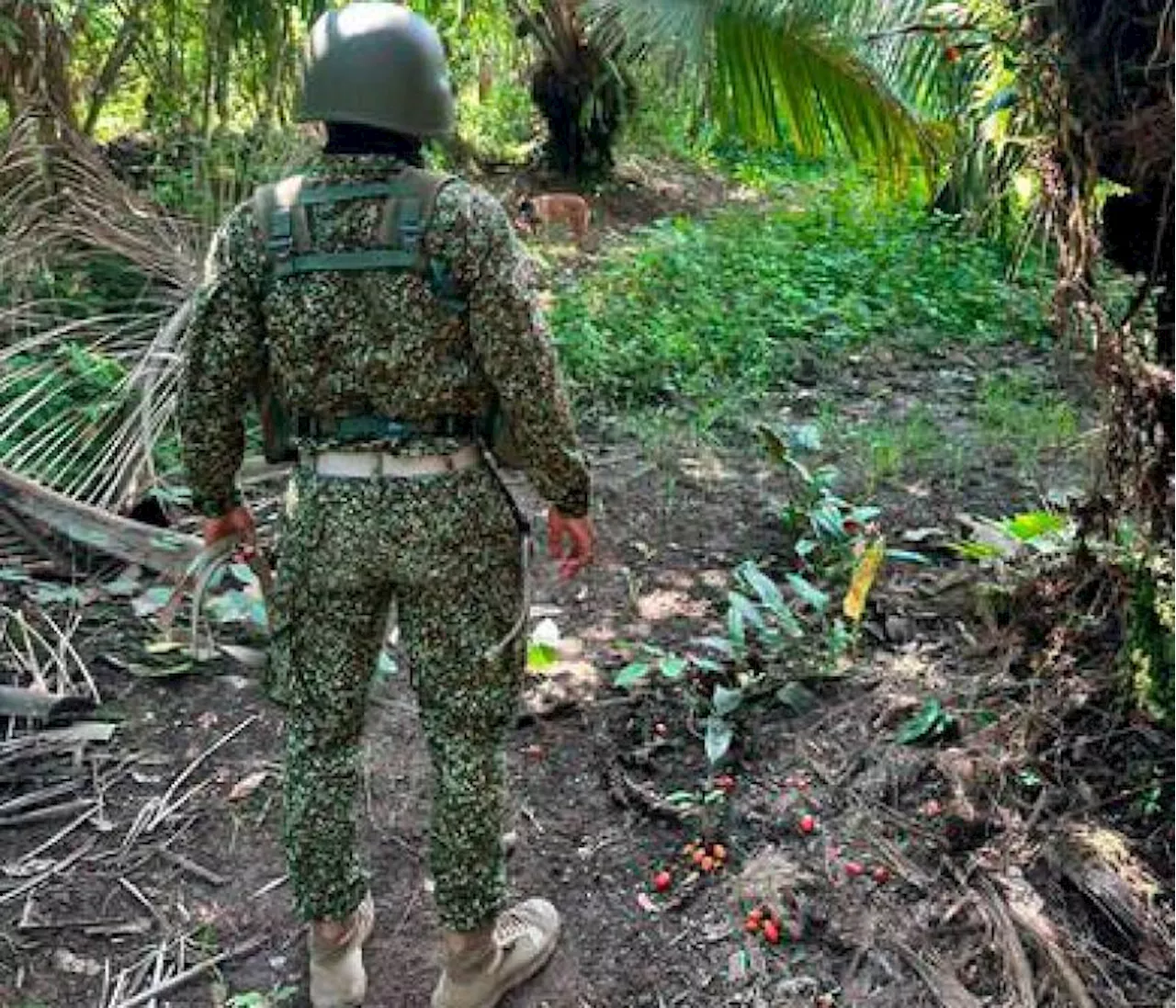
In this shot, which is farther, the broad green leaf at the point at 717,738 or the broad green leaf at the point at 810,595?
the broad green leaf at the point at 810,595

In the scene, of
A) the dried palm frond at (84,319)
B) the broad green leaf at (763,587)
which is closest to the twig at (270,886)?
the broad green leaf at (763,587)

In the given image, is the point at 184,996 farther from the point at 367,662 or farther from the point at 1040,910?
the point at 1040,910

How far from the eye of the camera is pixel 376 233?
2465 mm

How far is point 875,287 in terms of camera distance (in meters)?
8.41

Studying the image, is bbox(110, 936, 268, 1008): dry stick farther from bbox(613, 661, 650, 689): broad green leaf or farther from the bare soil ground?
bbox(613, 661, 650, 689): broad green leaf

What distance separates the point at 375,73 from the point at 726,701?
6.67 ft

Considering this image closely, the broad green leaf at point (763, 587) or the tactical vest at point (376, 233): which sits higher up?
the tactical vest at point (376, 233)

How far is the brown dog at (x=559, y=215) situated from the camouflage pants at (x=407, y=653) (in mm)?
7339

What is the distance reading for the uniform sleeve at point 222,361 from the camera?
2547 millimetres

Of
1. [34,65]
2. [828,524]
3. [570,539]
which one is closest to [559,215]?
[34,65]

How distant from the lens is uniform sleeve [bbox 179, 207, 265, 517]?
8.36 feet

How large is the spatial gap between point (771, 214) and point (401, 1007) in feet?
27.3

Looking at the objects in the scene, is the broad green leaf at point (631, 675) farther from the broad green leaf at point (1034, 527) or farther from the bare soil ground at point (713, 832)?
the broad green leaf at point (1034, 527)

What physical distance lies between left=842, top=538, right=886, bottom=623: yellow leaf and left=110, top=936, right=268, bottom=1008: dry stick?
1911mm
